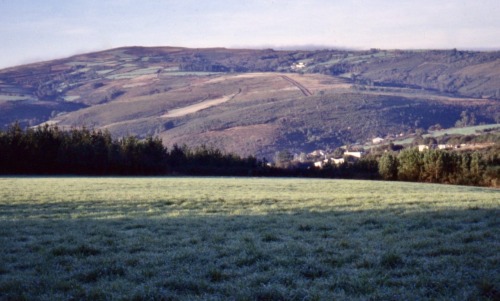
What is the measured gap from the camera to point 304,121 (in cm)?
18175

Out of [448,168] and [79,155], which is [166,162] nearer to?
[79,155]

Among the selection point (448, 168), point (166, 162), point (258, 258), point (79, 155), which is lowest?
point (166, 162)

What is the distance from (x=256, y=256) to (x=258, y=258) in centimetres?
6

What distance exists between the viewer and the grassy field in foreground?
699cm

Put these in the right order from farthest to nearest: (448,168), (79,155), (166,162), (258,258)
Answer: (166,162)
(79,155)
(448,168)
(258,258)

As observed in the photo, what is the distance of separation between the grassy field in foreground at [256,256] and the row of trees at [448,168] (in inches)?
1677

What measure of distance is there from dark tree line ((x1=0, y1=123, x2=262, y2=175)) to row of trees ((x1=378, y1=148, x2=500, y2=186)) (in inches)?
990

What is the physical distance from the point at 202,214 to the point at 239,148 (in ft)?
451

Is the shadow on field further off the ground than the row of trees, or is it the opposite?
the shadow on field

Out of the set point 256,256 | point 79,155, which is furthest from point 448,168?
point 256,256

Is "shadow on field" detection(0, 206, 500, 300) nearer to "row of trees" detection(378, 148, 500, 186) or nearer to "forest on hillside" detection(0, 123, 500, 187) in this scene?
"row of trees" detection(378, 148, 500, 186)

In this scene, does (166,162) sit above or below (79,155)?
below

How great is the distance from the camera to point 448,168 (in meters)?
56.7

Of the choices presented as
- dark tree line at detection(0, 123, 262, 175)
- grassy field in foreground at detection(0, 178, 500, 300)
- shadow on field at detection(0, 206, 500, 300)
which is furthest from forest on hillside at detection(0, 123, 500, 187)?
shadow on field at detection(0, 206, 500, 300)
